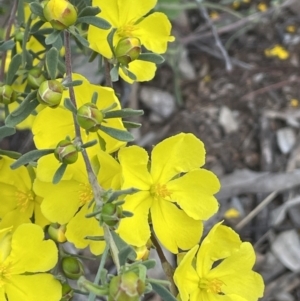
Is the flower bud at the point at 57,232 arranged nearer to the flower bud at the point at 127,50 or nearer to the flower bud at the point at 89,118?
the flower bud at the point at 89,118

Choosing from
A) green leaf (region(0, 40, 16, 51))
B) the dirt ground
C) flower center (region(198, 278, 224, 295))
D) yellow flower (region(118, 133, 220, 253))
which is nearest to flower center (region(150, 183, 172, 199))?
yellow flower (region(118, 133, 220, 253))

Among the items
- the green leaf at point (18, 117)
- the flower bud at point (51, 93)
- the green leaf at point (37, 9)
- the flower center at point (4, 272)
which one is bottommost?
the flower center at point (4, 272)

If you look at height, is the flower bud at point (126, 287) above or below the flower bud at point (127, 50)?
below

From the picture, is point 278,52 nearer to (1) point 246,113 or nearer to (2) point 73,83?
(1) point 246,113

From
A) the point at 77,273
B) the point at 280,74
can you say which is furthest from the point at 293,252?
the point at 77,273

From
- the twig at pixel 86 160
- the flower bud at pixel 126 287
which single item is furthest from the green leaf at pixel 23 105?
the flower bud at pixel 126 287

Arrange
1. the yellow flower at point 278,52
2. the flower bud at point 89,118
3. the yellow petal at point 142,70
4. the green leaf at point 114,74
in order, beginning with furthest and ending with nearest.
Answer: the yellow flower at point 278,52 < the yellow petal at point 142,70 < the green leaf at point 114,74 < the flower bud at point 89,118

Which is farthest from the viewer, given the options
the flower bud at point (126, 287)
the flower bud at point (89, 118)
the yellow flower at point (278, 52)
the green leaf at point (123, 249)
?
the yellow flower at point (278, 52)

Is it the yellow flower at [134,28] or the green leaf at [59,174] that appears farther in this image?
the yellow flower at [134,28]

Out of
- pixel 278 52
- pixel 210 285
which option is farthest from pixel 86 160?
pixel 278 52
